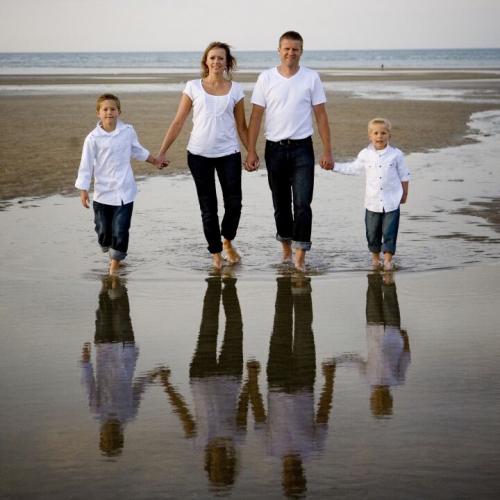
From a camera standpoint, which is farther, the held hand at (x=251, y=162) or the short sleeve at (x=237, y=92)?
the held hand at (x=251, y=162)

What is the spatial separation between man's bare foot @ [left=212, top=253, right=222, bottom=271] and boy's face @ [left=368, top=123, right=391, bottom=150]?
1460 mm

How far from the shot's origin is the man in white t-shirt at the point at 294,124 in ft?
24.4

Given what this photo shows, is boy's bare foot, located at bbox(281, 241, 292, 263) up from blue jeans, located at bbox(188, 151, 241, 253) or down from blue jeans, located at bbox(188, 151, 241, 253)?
down

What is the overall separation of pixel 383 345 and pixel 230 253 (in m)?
2.68

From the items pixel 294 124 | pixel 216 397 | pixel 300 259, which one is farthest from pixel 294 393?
pixel 294 124

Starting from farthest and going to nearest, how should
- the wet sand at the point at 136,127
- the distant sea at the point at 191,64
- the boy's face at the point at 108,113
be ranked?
the distant sea at the point at 191,64
the wet sand at the point at 136,127
the boy's face at the point at 108,113

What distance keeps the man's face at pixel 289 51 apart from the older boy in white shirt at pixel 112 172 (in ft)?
4.13

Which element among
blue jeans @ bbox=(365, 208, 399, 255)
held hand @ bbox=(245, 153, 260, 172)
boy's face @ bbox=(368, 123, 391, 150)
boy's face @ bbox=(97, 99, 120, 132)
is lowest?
blue jeans @ bbox=(365, 208, 399, 255)

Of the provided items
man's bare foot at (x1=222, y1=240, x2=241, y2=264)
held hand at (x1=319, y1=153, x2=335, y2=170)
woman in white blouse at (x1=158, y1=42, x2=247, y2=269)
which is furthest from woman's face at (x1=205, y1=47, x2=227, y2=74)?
man's bare foot at (x1=222, y1=240, x2=241, y2=264)

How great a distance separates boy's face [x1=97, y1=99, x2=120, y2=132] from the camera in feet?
23.6

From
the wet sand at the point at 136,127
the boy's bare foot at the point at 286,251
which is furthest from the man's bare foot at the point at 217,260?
the wet sand at the point at 136,127

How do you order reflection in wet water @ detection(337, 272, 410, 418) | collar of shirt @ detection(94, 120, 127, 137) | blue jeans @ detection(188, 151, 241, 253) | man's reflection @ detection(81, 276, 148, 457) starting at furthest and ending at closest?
blue jeans @ detection(188, 151, 241, 253) < collar of shirt @ detection(94, 120, 127, 137) < reflection in wet water @ detection(337, 272, 410, 418) < man's reflection @ detection(81, 276, 148, 457)

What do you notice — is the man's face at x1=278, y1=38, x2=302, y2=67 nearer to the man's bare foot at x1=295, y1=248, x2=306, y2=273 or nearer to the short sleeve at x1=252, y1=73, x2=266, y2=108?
the short sleeve at x1=252, y1=73, x2=266, y2=108

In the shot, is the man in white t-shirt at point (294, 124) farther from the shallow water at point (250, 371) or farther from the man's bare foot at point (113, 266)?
the man's bare foot at point (113, 266)
